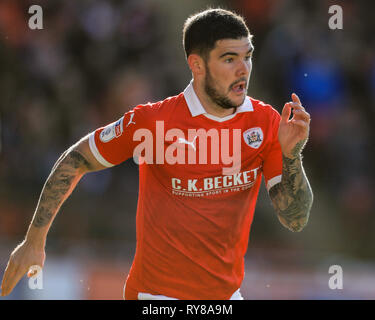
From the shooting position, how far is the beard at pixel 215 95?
4555 mm

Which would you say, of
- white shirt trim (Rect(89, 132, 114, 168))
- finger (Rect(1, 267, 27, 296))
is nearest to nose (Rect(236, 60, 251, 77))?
white shirt trim (Rect(89, 132, 114, 168))

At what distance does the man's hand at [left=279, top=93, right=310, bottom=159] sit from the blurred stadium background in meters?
4.04

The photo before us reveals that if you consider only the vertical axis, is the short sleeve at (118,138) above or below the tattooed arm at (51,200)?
above

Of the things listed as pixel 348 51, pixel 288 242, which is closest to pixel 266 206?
pixel 288 242

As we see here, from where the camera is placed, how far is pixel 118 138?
470 centimetres

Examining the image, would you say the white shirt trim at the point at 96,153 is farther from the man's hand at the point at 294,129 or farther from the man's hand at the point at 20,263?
the man's hand at the point at 294,129

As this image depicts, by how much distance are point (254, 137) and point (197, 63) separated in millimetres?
618

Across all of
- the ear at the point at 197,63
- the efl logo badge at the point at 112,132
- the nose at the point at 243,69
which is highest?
the ear at the point at 197,63

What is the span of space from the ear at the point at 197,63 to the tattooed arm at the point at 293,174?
66 centimetres

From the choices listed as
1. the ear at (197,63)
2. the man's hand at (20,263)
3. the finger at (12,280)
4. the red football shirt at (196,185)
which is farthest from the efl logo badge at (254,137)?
the finger at (12,280)

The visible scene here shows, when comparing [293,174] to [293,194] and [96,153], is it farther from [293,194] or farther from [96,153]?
[96,153]

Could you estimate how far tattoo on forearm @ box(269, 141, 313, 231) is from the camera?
441 centimetres

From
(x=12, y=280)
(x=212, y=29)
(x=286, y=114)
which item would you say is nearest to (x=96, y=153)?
(x=12, y=280)

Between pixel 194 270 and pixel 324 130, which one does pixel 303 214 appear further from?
pixel 324 130
